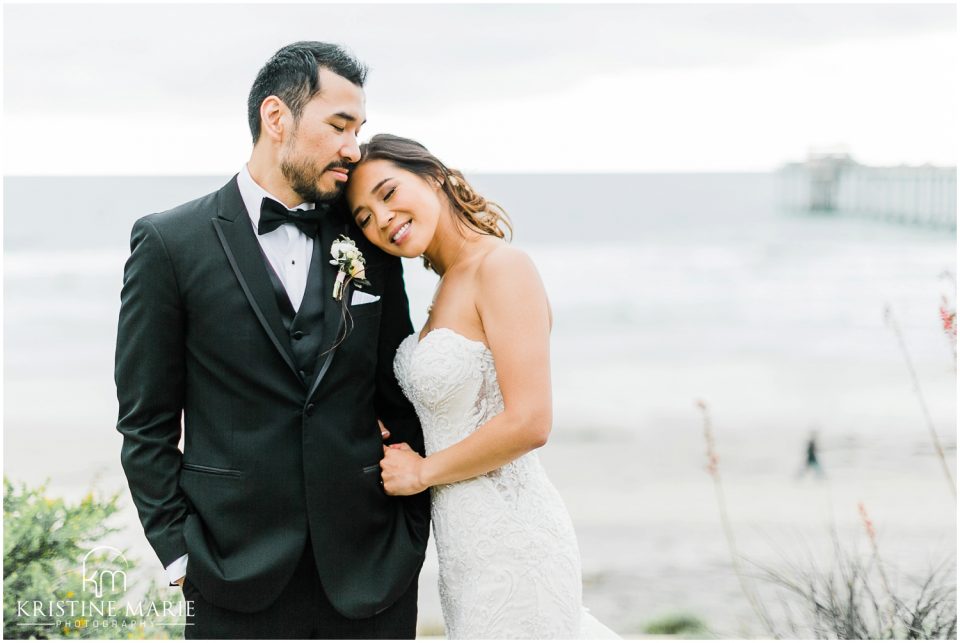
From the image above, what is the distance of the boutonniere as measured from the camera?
2490mm

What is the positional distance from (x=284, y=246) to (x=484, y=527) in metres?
1.01

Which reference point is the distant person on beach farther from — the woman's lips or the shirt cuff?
the shirt cuff

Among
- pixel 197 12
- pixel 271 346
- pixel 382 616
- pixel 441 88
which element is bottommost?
pixel 382 616

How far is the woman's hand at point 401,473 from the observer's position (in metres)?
2.58

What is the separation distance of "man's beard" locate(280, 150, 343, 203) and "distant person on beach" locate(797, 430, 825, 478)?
8.54m

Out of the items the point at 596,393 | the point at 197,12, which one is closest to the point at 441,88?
the point at 197,12

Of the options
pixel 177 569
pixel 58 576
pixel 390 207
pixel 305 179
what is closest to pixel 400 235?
pixel 390 207

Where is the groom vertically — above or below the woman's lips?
below

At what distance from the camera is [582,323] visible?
63.3 ft

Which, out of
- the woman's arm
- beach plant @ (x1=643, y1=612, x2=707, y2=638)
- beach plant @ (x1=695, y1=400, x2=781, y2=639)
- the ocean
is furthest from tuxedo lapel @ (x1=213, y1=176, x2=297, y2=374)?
beach plant @ (x1=643, y1=612, x2=707, y2=638)

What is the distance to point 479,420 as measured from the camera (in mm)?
2678

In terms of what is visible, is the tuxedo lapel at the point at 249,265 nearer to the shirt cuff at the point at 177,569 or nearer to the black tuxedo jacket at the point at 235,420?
the black tuxedo jacket at the point at 235,420

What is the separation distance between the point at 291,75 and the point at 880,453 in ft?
31.4

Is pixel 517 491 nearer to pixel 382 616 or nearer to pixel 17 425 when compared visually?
pixel 382 616
